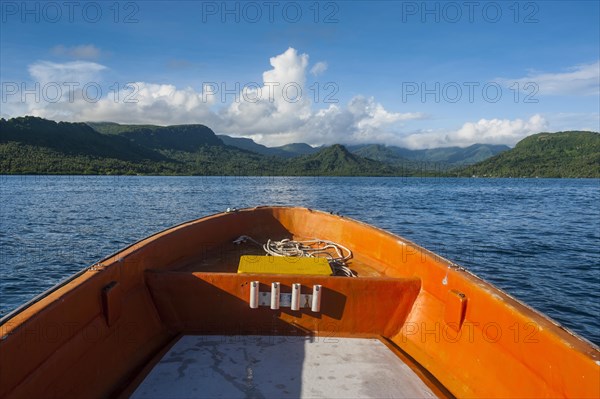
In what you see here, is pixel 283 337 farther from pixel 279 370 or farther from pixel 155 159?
pixel 155 159

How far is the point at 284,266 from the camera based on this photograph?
222 inches

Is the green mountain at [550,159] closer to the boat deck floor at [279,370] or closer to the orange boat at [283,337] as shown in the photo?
the orange boat at [283,337]

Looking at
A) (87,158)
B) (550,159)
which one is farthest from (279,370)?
(550,159)

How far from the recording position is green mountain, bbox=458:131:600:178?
477 ft

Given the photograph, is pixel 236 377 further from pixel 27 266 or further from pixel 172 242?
pixel 27 266

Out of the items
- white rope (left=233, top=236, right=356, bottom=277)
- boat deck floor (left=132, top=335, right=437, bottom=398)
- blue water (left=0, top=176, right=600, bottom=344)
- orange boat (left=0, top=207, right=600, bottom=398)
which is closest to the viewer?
orange boat (left=0, top=207, right=600, bottom=398)

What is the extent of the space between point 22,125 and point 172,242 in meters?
171

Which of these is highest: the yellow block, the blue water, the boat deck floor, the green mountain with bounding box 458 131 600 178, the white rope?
the green mountain with bounding box 458 131 600 178

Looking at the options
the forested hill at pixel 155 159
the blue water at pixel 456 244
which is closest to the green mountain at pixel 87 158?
the forested hill at pixel 155 159

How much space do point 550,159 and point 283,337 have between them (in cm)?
19088

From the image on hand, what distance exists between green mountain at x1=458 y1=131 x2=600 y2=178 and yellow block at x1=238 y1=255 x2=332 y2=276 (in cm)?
16369

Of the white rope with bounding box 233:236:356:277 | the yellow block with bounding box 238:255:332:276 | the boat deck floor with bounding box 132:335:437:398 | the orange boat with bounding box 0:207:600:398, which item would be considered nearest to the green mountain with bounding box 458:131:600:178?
the white rope with bounding box 233:236:356:277

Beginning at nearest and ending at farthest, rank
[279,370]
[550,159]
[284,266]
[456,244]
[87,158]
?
[279,370] < [284,266] < [456,244] < [87,158] < [550,159]

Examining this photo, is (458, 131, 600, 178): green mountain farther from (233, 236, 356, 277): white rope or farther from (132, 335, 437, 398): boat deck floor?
(132, 335, 437, 398): boat deck floor
